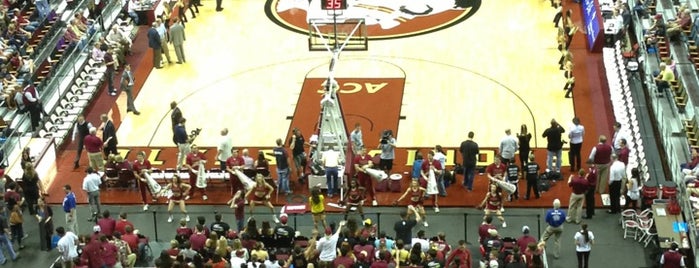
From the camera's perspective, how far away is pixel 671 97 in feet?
113

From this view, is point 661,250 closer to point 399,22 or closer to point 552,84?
point 552,84

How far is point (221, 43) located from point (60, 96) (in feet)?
20.8

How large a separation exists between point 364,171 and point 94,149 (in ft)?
21.7

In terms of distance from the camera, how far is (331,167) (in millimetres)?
30828

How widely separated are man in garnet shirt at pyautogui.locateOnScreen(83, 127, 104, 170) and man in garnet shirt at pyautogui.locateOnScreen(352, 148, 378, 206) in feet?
20.3

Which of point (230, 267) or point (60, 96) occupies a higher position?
point (60, 96)

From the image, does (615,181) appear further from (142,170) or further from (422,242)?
(142,170)

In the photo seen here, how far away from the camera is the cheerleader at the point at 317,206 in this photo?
28734 mm

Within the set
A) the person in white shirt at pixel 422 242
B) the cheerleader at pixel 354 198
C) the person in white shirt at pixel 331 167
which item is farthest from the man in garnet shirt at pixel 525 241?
the person in white shirt at pixel 331 167

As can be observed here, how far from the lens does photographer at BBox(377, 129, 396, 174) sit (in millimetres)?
31609

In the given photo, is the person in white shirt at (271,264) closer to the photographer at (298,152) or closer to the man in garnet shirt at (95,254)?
the man in garnet shirt at (95,254)

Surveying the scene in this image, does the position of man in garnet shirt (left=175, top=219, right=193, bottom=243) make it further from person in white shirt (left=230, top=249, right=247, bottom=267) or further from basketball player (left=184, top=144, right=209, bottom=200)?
basketball player (left=184, top=144, right=209, bottom=200)

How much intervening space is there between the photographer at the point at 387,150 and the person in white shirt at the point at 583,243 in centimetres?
585

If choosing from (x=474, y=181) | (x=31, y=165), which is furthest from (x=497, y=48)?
(x=31, y=165)
